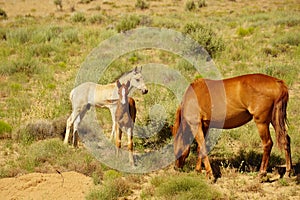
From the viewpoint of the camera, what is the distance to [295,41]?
16.5m

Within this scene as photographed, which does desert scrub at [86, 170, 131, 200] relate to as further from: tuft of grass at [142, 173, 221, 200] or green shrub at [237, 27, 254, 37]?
green shrub at [237, 27, 254, 37]

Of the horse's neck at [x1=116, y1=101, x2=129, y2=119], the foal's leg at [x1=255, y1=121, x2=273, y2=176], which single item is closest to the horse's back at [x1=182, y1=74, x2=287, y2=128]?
the foal's leg at [x1=255, y1=121, x2=273, y2=176]

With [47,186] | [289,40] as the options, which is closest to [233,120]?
[47,186]

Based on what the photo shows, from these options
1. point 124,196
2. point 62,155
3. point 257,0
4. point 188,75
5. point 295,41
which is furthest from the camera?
point 257,0

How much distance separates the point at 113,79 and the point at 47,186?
239 inches

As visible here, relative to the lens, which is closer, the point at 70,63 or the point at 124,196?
the point at 124,196

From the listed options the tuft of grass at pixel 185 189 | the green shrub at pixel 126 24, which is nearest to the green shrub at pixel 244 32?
the green shrub at pixel 126 24

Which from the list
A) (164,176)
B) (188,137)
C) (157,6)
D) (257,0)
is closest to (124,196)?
(164,176)

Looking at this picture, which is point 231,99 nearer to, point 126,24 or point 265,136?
point 265,136

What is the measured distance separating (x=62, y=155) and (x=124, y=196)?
6.99ft

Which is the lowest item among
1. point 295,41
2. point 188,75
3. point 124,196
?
point 124,196

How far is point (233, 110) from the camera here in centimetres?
667

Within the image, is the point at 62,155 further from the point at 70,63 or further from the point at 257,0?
the point at 257,0

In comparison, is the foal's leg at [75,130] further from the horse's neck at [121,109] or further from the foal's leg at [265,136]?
the foal's leg at [265,136]
